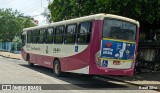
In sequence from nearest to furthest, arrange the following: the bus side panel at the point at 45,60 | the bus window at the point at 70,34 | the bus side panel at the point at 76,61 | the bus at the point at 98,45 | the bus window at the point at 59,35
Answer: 1. the bus at the point at 98,45
2. the bus side panel at the point at 76,61
3. the bus window at the point at 70,34
4. the bus window at the point at 59,35
5. the bus side panel at the point at 45,60

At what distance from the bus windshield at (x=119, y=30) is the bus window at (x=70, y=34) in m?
2.04

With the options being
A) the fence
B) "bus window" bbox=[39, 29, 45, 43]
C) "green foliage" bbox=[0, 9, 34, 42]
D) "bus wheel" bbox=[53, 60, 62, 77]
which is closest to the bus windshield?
"bus wheel" bbox=[53, 60, 62, 77]

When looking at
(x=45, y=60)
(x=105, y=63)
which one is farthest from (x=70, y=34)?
(x=45, y=60)

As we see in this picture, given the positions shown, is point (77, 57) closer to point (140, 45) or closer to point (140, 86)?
point (140, 86)

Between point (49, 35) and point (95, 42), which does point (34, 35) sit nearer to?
point (49, 35)

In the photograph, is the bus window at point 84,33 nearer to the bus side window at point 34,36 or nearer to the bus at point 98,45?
the bus at point 98,45

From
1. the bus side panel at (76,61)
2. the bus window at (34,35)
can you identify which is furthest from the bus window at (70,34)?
the bus window at (34,35)

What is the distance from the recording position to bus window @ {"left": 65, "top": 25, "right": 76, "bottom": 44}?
14445 millimetres

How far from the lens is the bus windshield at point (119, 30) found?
13.0 m

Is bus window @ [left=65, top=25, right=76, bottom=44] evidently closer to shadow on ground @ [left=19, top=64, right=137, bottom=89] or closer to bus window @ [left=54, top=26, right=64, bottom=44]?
bus window @ [left=54, top=26, right=64, bottom=44]

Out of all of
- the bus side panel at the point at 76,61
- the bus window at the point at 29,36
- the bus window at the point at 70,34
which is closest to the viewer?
the bus side panel at the point at 76,61

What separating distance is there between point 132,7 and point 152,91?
6002mm

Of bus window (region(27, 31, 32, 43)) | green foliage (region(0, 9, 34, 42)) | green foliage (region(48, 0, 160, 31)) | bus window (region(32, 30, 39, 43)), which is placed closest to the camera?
green foliage (region(48, 0, 160, 31))

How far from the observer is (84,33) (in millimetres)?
13469
